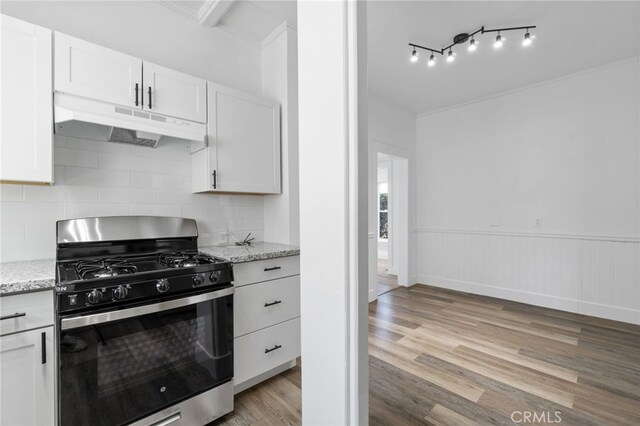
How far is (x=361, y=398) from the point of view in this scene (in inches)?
25.4

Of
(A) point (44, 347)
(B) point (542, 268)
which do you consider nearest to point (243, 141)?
(A) point (44, 347)

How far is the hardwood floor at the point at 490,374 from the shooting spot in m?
1.75

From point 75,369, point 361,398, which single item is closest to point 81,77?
point 75,369

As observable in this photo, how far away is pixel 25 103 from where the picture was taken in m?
1.46

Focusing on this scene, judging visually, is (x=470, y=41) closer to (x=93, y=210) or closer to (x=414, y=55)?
(x=414, y=55)

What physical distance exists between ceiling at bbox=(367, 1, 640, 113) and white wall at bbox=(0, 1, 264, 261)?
139cm

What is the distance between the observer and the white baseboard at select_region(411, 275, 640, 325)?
10.2 ft

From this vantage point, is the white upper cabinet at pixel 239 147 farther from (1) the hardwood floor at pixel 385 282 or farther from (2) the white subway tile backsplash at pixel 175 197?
(1) the hardwood floor at pixel 385 282

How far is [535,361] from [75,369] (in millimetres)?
3067

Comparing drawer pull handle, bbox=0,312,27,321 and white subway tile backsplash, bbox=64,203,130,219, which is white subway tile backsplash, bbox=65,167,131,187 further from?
drawer pull handle, bbox=0,312,27,321

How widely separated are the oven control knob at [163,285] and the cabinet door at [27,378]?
0.43 meters

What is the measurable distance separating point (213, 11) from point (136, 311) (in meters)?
2.20

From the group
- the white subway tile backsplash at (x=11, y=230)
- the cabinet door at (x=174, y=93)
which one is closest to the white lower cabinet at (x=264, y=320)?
the cabinet door at (x=174, y=93)
